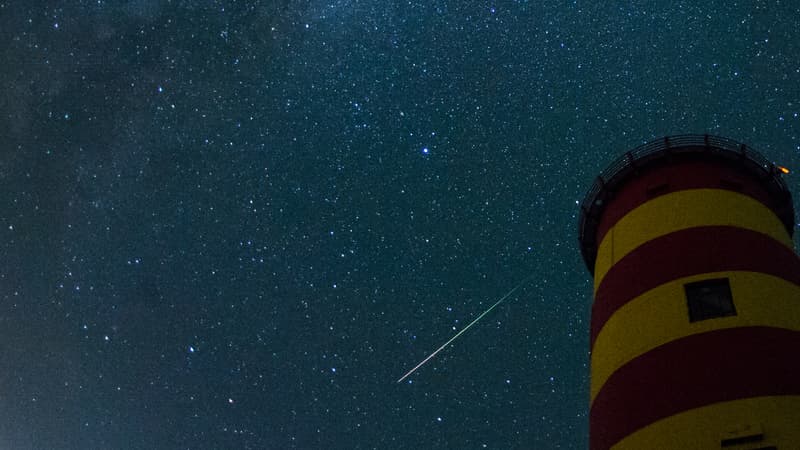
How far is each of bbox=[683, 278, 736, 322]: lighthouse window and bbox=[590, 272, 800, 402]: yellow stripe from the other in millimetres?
100

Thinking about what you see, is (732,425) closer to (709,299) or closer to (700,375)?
(700,375)

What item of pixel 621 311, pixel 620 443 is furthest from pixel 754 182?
pixel 620 443

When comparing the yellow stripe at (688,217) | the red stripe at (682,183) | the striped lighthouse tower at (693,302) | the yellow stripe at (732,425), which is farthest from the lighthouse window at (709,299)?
the red stripe at (682,183)

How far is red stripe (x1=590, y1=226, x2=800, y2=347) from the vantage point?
14.5m

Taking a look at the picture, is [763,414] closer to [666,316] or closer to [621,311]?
[666,316]

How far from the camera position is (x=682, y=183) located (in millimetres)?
16562

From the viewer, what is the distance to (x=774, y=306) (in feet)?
44.8

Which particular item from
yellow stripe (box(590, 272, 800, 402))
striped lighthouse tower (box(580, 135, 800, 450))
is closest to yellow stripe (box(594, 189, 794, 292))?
striped lighthouse tower (box(580, 135, 800, 450))

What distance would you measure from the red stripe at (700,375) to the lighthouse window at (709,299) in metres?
0.52

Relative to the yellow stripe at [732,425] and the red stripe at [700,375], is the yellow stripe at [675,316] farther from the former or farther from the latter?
the yellow stripe at [732,425]

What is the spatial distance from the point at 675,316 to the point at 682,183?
389cm

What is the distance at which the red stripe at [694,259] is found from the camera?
14.5m

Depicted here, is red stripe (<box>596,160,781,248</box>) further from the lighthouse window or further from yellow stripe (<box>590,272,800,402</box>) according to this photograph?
the lighthouse window

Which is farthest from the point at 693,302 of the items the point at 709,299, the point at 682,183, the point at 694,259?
the point at 682,183
